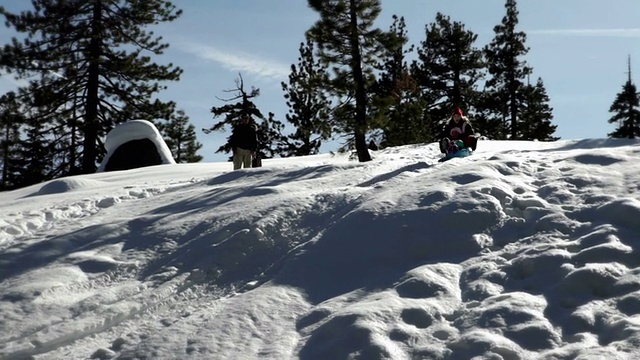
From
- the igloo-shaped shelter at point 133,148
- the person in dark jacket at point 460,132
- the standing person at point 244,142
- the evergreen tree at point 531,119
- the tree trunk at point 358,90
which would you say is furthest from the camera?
the evergreen tree at point 531,119

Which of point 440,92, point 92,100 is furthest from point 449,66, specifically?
point 92,100

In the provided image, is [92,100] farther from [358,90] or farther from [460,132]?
[460,132]

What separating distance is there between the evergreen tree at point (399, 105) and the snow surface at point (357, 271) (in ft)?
33.8

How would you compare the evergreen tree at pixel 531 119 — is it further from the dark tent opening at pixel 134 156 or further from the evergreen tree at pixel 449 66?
the dark tent opening at pixel 134 156

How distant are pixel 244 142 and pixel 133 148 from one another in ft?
25.3

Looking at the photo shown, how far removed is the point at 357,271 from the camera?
633 centimetres

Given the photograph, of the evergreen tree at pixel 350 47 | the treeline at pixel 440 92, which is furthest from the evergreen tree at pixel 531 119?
the evergreen tree at pixel 350 47

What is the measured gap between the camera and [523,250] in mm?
6258

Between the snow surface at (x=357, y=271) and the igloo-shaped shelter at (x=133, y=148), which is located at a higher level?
the igloo-shaped shelter at (x=133, y=148)

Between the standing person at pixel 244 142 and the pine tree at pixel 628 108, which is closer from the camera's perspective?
the standing person at pixel 244 142

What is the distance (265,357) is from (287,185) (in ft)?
16.8

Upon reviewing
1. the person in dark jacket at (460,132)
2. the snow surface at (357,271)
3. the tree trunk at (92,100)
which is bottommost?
the snow surface at (357,271)

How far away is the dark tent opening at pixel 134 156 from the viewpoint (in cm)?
2105

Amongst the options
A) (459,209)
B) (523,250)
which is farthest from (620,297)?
(459,209)
